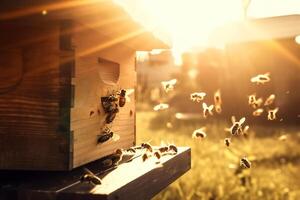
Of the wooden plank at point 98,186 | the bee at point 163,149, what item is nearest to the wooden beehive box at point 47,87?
the wooden plank at point 98,186

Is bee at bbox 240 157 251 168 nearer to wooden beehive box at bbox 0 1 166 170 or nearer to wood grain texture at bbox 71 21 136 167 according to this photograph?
wood grain texture at bbox 71 21 136 167

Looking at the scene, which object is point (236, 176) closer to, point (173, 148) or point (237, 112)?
point (173, 148)

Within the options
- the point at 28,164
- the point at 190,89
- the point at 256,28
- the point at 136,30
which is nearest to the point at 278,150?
the point at 256,28

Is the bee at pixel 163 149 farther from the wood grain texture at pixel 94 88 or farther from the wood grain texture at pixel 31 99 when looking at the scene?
the wood grain texture at pixel 31 99

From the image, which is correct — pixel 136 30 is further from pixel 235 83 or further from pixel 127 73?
pixel 235 83

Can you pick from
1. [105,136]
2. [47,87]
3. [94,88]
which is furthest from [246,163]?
[47,87]

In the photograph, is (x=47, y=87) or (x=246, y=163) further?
(x=246, y=163)
